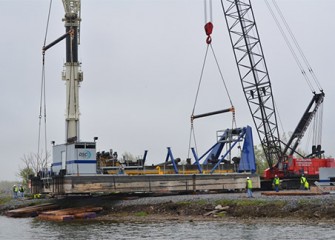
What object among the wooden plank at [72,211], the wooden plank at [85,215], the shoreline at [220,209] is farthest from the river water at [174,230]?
the wooden plank at [72,211]

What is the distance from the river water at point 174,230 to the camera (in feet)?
65.2

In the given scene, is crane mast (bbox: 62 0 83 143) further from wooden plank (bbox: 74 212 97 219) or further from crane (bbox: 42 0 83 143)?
wooden plank (bbox: 74 212 97 219)

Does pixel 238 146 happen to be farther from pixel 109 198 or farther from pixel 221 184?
Answer: pixel 109 198

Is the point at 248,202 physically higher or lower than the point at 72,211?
higher

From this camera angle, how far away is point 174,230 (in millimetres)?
22641

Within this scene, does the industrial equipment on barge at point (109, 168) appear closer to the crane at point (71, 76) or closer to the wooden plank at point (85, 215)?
the crane at point (71, 76)

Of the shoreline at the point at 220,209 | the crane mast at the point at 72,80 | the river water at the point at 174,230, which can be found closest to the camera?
the river water at the point at 174,230

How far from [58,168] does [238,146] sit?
48.9 feet

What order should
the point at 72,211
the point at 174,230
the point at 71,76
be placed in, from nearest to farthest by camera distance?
the point at 174,230, the point at 72,211, the point at 71,76

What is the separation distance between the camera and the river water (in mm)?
19875

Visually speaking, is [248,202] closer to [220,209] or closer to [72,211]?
[220,209]

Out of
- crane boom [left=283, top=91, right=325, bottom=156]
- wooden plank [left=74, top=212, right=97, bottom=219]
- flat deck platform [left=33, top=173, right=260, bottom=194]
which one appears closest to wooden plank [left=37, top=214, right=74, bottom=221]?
wooden plank [left=74, top=212, right=97, bottom=219]

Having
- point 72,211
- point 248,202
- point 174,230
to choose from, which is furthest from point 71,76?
point 174,230

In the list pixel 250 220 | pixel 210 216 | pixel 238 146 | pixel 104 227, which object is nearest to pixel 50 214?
pixel 104 227
